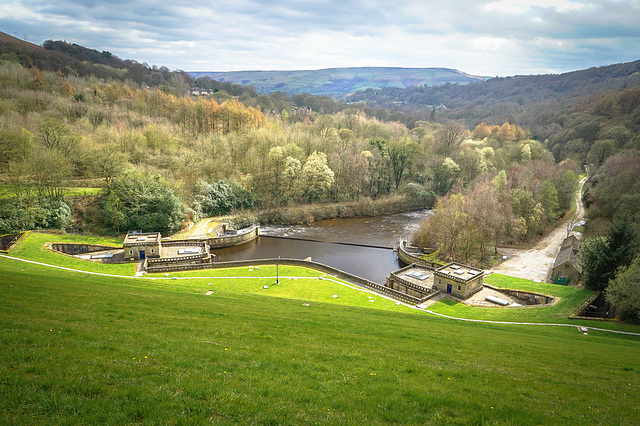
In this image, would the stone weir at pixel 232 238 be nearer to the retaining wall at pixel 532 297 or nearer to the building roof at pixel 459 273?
the building roof at pixel 459 273

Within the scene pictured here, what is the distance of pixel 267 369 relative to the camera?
10.2 m

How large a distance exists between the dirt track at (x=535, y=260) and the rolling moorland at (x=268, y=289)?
2855mm

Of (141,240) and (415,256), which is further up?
(141,240)

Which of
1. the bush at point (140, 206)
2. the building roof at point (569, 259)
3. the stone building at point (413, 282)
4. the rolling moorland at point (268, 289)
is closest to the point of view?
the rolling moorland at point (268, 289)

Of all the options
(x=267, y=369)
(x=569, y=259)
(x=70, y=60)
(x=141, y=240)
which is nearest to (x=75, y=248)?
(x=141, y=240)

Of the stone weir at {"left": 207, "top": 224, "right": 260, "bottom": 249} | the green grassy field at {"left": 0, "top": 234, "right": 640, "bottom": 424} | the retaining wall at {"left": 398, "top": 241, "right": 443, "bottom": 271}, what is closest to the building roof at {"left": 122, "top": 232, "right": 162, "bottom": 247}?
the stone weir at {"left": 207, "top": 224, "right": 260, "bottom": 249}

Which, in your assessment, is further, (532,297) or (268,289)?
(532,297)

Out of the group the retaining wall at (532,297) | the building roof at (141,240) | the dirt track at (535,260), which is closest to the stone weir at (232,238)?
the building roof at (141,240)

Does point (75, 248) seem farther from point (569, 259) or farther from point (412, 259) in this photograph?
point (569, 259)

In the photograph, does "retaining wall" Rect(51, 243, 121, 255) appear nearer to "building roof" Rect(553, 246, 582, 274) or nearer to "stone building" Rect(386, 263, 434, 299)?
"stone building" Rect(386, 263, 434, 299)

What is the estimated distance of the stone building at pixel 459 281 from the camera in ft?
111

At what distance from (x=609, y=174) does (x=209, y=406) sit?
3146 inches

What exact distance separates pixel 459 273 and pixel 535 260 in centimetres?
1796

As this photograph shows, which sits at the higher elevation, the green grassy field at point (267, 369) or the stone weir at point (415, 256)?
the green grassy field at point (267, 369)
